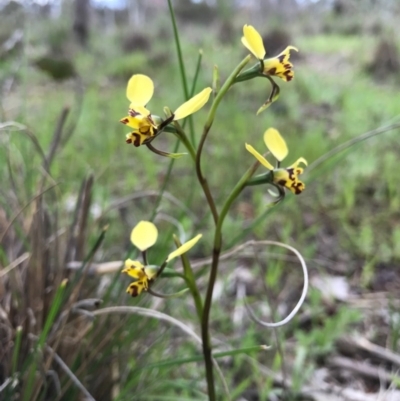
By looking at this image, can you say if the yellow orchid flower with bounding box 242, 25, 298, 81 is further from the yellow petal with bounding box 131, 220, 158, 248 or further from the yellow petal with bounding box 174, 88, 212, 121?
the yellow petal with bounding box 131, 220, 158, 248

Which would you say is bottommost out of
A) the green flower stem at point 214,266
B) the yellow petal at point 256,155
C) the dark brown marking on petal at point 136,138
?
the green flower stem at point 214,266

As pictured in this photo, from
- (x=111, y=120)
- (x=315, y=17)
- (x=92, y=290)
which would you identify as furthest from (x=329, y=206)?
(x=315, y=17)

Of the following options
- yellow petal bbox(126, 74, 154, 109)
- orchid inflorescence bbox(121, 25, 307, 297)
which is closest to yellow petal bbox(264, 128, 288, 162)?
orchid inflorescence bbox(121, 25, 307, 297)

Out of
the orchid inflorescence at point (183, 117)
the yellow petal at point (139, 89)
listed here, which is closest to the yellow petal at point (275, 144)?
the orchid inflorescence at point (183, 117)

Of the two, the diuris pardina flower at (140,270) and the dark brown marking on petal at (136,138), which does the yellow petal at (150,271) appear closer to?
the diuris pardina flower at (140,270)

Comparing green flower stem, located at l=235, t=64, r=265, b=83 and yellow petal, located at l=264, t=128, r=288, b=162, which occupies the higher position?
green flower stem, located at l=235, t=64, r=265, b=83

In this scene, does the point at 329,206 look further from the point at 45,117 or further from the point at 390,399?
the point at 45,117
